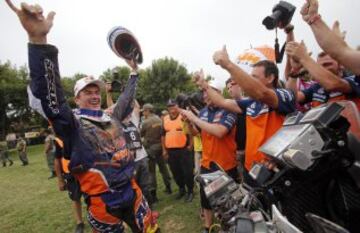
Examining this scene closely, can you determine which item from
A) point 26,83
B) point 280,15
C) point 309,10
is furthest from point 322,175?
point 26,83

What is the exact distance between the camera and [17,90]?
116 ft

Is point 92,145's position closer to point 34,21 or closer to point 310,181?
point 34,21

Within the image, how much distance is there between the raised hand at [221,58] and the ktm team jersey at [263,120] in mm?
535

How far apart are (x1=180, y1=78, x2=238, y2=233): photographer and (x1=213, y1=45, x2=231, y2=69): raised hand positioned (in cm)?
118

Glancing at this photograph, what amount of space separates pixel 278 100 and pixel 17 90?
37740 millimetres

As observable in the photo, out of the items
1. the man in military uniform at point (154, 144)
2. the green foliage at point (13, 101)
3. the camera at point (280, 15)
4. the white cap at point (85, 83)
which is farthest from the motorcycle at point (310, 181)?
the green foliage at point (13, 101)

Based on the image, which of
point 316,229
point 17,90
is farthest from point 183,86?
point 316,229

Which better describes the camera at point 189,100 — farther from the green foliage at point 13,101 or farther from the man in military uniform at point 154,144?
the green foliage at point 13,101

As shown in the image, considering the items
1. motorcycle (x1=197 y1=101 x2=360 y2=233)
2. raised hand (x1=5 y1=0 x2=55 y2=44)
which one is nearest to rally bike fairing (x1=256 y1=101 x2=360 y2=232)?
motorcycle (x1=197 y1=101 x2=360 y2=233)

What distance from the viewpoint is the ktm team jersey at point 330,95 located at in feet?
8.37

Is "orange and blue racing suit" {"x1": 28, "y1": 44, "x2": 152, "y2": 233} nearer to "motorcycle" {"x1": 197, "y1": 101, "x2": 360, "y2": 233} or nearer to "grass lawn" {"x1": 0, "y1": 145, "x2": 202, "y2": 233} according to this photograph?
"motorcycle" {"x1": 197, "y1": 101, "x2": 360, "y2": 233}

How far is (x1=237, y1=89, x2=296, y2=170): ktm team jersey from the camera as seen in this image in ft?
9.21

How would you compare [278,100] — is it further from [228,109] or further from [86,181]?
[86,181]

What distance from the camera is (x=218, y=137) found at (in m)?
3.86
